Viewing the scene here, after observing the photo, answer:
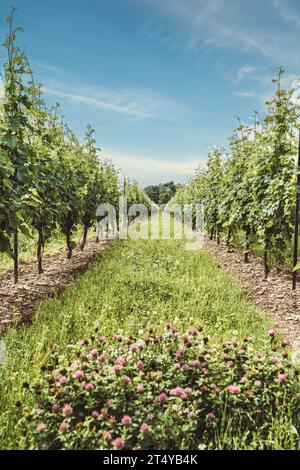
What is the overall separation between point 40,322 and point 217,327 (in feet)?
6.36

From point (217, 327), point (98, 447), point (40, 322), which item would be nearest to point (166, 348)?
point (98, 447)

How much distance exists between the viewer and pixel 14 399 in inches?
97.7

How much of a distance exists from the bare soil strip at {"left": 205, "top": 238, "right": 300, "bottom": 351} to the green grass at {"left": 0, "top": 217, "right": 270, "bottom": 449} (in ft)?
1.00

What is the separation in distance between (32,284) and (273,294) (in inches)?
153

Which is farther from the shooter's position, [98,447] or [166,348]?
[166,348]

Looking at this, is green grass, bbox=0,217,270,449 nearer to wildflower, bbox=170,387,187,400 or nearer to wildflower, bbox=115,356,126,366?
wildflower, bbox=115,356,126,366

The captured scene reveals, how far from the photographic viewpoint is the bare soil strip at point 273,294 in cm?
464

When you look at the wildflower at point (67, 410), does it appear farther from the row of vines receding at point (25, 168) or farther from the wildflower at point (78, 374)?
the row of vines receding at point (25, 168)

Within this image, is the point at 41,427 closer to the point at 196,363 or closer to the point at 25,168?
the point at 196,363

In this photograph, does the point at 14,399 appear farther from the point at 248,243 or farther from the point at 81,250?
the point at 81,250

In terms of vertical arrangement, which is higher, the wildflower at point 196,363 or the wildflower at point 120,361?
the wildflower at point 120,361

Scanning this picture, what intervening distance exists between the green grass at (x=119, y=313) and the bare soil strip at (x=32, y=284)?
0.34m

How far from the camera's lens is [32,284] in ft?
20.0

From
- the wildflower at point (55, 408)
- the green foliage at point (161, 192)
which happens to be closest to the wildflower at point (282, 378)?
the wildflower at point (55, 408)
